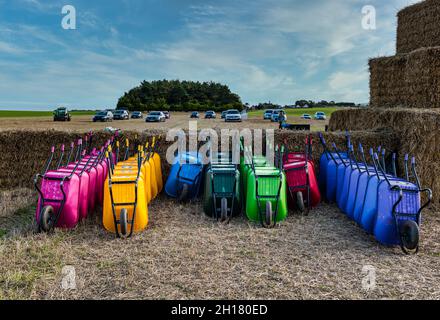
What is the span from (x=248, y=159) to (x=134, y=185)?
2.32 metres

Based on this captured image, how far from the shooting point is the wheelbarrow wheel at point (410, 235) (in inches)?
167

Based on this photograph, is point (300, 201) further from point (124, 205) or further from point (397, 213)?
point (124, 205)

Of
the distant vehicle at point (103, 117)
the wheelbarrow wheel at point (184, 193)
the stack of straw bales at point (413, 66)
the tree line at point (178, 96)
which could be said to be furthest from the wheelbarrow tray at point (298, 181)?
the tree line at point (178, 96)

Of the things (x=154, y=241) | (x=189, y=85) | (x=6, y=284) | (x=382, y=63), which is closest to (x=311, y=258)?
(x=154, y=241)

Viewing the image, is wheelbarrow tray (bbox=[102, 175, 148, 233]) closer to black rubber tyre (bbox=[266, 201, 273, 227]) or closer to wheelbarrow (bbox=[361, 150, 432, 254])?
black rubber tyre (bbox=[266, 201, 273, 227])

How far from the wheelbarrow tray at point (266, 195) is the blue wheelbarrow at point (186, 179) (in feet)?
4.20

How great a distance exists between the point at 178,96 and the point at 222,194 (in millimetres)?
63572

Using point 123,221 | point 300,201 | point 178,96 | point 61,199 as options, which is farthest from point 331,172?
point 178,96

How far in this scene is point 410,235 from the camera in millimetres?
4254

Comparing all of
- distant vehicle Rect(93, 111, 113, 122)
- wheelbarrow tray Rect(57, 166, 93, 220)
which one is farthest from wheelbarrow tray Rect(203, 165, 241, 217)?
distant vehicle Rect(93, 111, 113, 122)

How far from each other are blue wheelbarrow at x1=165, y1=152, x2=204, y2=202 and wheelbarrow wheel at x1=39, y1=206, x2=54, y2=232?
6.89 ft

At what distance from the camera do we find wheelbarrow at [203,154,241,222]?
5480mm

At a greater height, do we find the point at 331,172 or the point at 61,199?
the point at 331,172
